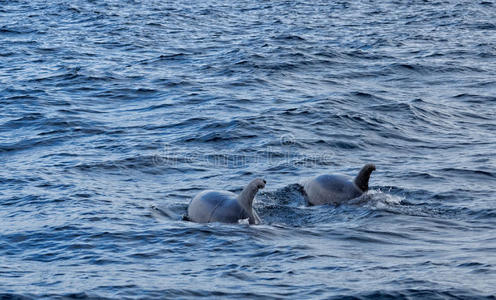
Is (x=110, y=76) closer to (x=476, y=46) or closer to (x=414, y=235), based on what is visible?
(x=476, y=46)

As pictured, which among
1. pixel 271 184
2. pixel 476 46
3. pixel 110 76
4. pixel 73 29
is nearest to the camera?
pixel 271 184

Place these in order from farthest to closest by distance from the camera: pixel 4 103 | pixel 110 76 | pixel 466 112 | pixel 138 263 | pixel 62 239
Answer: pixel 110 76 → pixel 4 103 → pixel 466 112 → pixel 62 239 → pixel 138 263

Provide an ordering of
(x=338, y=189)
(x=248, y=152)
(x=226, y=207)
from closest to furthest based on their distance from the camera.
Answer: (x=226, y=207)
(x=338, y=189)
(x=248, y=152)

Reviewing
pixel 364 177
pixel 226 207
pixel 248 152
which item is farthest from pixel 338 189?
pixel 248 152

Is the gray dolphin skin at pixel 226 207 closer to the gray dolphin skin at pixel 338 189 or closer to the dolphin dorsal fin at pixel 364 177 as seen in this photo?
the gray dolphin skin at pixel 338 189

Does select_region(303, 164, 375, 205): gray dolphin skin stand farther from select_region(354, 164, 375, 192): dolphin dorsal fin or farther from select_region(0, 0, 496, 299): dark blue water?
select_region(0, 0, 496, 299): dark blue water

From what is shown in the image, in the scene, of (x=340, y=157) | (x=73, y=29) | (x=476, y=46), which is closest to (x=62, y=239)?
(x=340, y=157)

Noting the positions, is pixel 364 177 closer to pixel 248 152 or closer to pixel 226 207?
pixel 226 207

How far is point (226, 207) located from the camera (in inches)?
587

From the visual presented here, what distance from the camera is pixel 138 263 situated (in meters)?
13.0

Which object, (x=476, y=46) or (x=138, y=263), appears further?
(x=476, y=46)

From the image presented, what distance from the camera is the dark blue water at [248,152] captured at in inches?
492

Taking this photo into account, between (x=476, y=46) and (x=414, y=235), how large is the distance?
21801mm

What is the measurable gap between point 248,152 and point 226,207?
5.73 m
